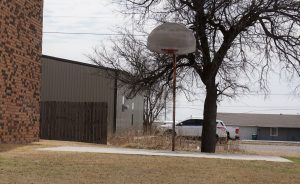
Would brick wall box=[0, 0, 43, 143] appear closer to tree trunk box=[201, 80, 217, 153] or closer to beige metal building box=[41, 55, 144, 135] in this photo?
tree trunk box=[201, 80, 217, 153]

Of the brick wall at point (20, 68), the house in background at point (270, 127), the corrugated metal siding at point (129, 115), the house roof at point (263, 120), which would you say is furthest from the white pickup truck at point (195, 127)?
the house roof at point (263, 120)

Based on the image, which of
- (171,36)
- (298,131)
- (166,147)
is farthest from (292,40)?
(298,131)

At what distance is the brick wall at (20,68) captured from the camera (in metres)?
15.4

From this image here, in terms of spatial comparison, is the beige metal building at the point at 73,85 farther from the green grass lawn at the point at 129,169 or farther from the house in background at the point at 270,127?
the house in background at the point at 270,127

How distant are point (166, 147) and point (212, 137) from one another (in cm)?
199

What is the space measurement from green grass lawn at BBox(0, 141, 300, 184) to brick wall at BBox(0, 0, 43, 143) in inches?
102

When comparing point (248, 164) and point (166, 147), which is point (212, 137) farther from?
point (248, 164)

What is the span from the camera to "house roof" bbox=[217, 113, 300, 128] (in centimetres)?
7971

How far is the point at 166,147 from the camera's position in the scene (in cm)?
2306

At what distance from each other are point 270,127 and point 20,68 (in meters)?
67.6

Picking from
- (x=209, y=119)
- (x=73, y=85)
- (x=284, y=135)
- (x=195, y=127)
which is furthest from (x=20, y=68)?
(x=284, y=135)

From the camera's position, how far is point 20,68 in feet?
54.3

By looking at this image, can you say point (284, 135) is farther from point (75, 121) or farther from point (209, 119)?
point (209, 119)

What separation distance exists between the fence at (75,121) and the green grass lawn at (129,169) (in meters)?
12.5
